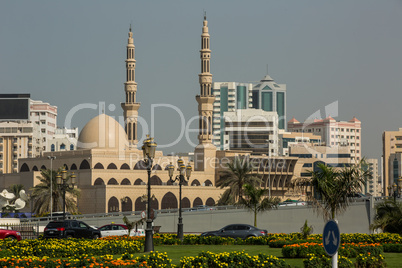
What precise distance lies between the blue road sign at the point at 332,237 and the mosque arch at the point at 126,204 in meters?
71.2

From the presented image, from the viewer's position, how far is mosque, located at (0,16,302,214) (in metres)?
83.0

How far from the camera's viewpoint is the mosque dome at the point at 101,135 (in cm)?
9069

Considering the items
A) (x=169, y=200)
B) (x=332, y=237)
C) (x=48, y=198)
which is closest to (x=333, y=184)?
(x=332, y=237)

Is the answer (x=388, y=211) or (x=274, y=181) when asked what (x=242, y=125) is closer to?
(x=274, y=181)

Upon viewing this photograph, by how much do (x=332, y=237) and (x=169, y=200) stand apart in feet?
245

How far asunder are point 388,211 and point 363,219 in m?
21.5

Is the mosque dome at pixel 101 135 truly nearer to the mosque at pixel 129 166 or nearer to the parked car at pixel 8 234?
the mosque at pixel 129 166

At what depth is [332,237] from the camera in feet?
38.3

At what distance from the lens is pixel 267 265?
59.3ft

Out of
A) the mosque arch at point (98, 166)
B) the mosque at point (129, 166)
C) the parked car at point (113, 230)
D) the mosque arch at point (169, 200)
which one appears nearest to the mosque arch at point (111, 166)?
the mosque at point (129, 166)

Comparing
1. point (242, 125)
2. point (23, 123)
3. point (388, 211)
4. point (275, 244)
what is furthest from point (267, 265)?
point (242, 125)

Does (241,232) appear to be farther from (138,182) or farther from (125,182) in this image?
(138,182)

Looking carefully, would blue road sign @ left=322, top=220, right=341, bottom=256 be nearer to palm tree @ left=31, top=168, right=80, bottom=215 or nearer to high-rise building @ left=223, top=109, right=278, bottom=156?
palm tree @ left=31, top=168, right=80, bottom=215

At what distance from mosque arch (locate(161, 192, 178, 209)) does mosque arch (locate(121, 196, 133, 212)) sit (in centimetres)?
399
